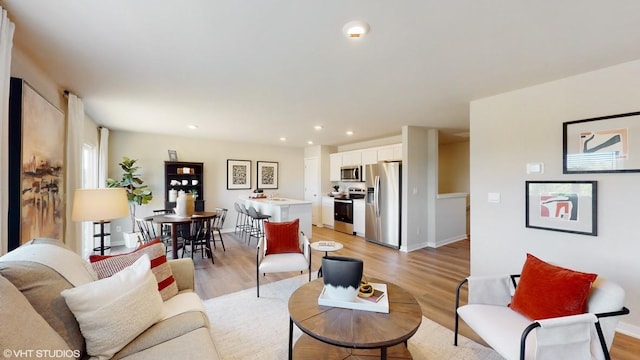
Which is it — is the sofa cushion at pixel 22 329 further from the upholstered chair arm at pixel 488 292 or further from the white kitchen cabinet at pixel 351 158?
the white kitchen cabinet at pixel 351 158

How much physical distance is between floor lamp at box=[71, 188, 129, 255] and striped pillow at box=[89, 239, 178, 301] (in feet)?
1.89

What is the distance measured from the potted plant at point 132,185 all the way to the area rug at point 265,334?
339 centimetres

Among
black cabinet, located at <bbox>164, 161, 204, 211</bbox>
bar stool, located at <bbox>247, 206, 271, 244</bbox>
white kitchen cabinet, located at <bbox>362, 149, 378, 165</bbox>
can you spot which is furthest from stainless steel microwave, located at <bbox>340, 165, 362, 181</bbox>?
black cabinet, located at <bbox>164, 161, 204, 211</bbox>

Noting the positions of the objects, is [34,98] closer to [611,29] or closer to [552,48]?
[552,48]

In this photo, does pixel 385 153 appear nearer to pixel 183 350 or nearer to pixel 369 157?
pixel 369 157

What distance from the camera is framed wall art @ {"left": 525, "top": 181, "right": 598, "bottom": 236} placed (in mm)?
2416

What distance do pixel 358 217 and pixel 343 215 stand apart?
524 millimetres

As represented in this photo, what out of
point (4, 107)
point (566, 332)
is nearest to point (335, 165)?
point (566, 332)

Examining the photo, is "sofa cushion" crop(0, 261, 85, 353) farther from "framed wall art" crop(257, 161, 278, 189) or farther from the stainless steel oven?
"framed wall art" crop(257, 161, 278, 189)

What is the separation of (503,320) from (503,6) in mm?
1956

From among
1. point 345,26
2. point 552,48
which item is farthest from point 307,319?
point 552,48

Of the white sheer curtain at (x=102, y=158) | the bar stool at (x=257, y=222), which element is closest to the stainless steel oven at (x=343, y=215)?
the bar stool at (x=257, y=222)

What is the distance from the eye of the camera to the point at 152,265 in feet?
5.96

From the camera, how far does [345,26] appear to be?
1684mm
